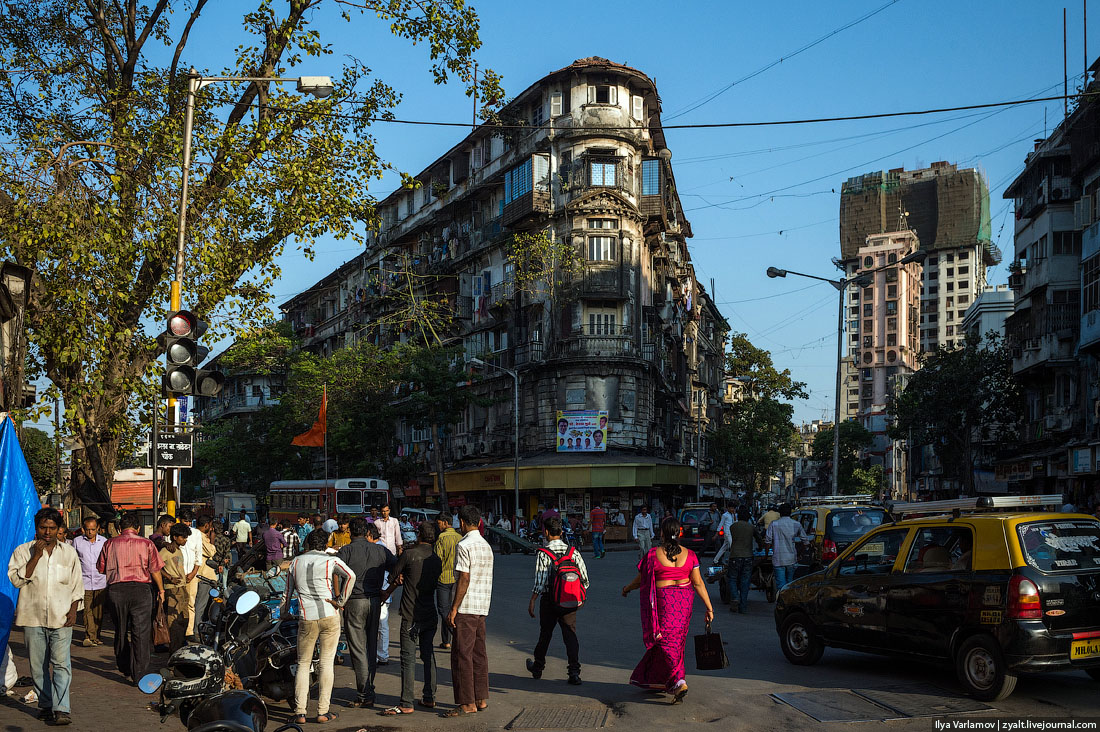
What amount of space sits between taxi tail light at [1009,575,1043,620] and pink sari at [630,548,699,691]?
2.66 m

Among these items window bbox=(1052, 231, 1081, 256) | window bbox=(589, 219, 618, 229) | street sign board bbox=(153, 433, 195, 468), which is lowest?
street sign board bbox=(153, 433, 195, 468)

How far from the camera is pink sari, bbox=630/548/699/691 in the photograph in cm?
889

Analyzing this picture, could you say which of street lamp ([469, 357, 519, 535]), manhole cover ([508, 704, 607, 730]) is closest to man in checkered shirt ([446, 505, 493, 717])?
manhole cover ([508, 704, 607, 730])

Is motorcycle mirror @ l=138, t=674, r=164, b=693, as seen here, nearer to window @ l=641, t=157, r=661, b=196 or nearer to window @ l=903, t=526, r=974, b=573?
window @ l=903, t=526, r=974, b=573

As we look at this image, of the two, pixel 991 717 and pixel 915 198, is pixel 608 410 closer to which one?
pixel 991 717

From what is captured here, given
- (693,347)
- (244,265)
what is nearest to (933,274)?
(693,347)

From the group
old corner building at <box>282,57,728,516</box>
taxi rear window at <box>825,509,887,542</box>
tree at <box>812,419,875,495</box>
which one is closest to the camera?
taxi rear window at <box>825,509,887,542</box>

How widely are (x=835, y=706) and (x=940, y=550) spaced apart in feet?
6.07

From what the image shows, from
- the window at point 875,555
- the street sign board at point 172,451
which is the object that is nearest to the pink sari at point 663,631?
the window at point 875,555

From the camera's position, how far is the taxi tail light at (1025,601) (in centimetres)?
814

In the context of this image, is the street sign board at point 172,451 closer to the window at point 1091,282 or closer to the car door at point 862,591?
the car door at point 862,591

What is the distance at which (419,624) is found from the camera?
9094 mm

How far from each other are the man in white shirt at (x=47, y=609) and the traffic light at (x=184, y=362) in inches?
98.7

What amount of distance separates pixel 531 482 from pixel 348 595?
35291 millimetres
